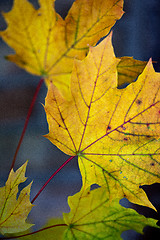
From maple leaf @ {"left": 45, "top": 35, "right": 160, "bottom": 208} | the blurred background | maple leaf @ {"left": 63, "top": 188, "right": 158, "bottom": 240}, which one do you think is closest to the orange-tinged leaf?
maple leaf @ {"left": 45, "top": 35, "right": 160, "bottom": 208}

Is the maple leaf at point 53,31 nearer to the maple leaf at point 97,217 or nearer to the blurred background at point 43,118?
the maple leaf at point 97,217

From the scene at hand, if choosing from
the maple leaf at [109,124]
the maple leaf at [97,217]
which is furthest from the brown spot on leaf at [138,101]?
the maple leaf at [97,217]

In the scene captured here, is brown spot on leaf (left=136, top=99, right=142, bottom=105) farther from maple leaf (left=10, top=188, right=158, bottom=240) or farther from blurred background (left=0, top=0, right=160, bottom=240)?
blurred background (left=0, top=0, right=160, bottom=240)

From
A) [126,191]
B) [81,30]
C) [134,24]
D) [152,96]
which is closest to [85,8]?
[81,30]

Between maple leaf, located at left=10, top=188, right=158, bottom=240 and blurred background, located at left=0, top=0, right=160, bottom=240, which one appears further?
blurred background, located at left=0, top=0, right=160, bottom=240

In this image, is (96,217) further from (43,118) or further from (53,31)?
(43,118)

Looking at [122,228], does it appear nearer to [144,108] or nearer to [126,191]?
[126,191]
